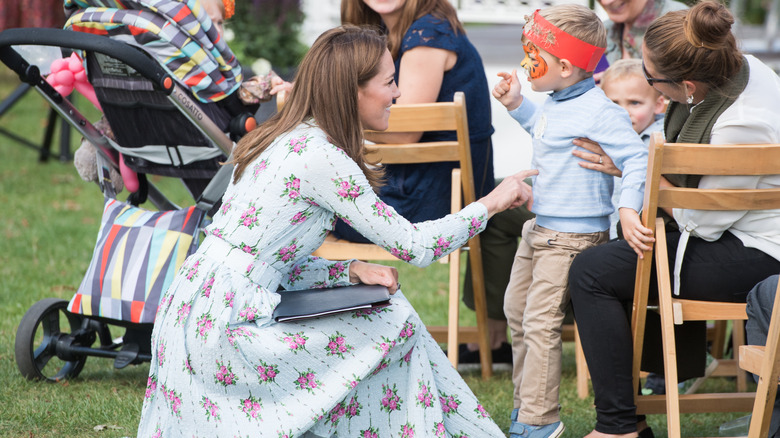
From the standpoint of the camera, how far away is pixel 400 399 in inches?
99.9

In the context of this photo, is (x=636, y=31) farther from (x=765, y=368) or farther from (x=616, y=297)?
(x=765, y=368)

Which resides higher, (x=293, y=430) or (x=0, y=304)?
(x=293, y=430)

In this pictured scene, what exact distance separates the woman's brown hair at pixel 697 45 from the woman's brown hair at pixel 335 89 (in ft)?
2.71

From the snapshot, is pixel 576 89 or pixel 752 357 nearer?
pixel 752 357

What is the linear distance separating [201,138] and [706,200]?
178 centimetres

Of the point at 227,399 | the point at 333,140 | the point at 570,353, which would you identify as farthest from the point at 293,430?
the point at 570,353

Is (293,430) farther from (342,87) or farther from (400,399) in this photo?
(342,87)

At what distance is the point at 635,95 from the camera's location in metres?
3.33

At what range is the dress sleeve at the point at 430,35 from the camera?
11.3 feet

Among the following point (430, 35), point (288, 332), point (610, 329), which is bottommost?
point (610, 329)

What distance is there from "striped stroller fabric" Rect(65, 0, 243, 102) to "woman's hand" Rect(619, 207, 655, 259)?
1519mm

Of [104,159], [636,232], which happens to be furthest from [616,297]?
[104,159]

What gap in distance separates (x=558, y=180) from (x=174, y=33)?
56.2 inches

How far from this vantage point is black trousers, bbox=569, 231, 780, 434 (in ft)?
8.87
